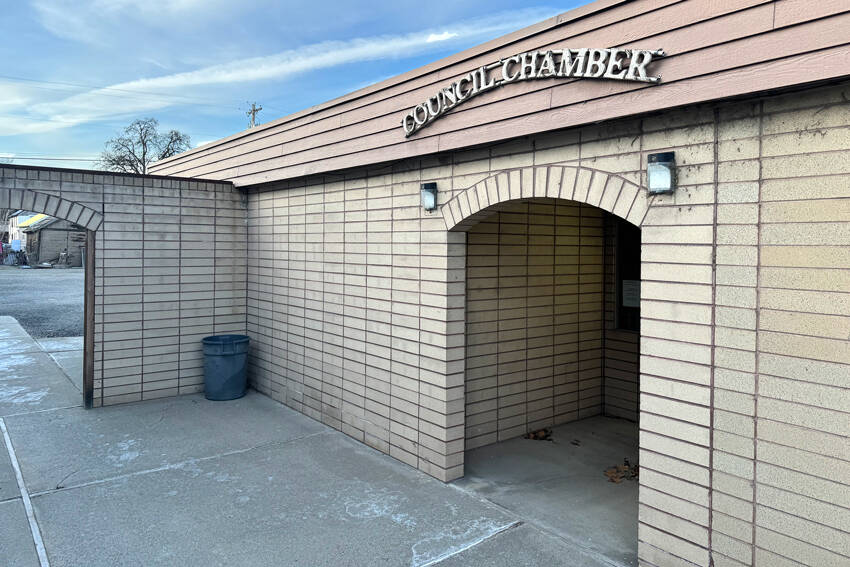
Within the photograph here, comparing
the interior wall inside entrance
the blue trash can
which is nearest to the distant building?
the blue trash can

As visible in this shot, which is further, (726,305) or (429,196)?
(429,196)

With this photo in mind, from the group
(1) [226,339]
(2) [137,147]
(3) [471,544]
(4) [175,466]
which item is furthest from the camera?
(2) [137,147]

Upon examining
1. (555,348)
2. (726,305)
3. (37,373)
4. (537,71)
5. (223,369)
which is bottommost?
(37,373)

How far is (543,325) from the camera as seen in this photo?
20.8 ft

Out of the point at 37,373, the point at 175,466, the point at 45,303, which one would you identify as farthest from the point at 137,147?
the point at 175,466

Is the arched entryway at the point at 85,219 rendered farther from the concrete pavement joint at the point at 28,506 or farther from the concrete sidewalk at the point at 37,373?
the concrete pavement joint at the point at 28,506

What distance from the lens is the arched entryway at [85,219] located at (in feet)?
22.5

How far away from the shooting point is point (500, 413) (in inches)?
235

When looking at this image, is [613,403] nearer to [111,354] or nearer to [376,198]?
[376,198]

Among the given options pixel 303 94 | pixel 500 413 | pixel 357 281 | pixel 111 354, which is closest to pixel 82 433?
pixel 111 354

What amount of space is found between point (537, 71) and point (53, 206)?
6178 mm

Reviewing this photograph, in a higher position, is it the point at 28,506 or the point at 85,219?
the point at 85,219

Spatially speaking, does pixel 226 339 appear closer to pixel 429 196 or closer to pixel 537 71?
pixel 429 196

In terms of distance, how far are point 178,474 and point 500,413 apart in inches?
124
